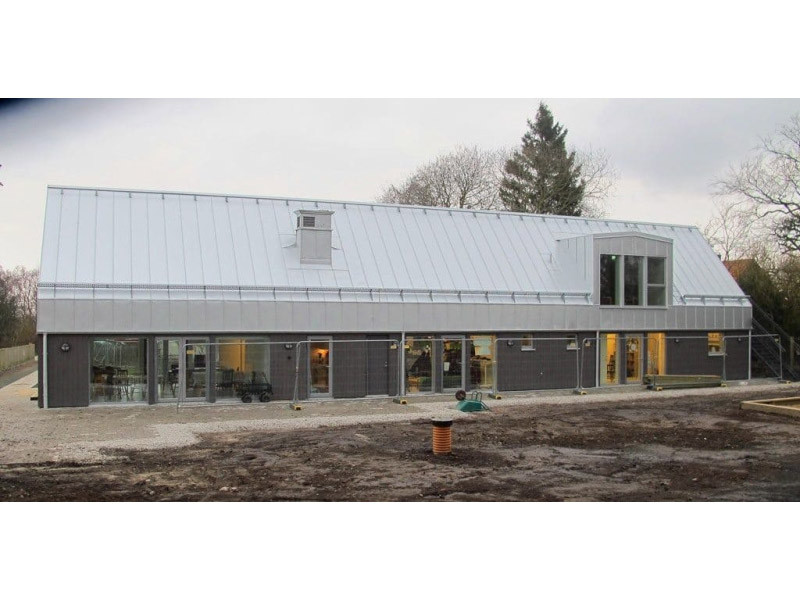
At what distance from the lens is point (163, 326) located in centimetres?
2016

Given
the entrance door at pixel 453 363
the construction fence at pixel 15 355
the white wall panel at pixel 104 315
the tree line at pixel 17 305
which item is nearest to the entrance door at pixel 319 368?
the entrance door at pixel 453 363

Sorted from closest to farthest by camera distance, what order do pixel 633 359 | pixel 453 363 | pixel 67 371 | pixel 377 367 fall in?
pixel 67 371
pixel 377 367
pixel 453 363
pixel 633 359

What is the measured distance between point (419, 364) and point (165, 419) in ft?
26.3

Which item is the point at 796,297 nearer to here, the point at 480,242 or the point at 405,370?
the point at 480,242

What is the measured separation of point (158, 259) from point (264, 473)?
1107cm

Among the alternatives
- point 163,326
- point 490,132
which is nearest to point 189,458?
point 163,326

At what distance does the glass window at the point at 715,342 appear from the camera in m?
27.6

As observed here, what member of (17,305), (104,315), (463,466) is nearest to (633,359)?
(463,466)

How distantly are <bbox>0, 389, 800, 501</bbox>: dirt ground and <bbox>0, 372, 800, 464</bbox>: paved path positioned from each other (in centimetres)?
83

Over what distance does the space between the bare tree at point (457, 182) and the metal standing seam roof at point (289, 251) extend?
20963 mm

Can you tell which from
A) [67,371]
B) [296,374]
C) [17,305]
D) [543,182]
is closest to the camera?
[67,371]

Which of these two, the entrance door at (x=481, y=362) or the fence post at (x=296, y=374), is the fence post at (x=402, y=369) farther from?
the fence post at (x=296, y=374)

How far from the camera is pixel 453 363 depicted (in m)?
23.4

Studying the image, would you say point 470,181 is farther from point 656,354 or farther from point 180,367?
point 180,367
